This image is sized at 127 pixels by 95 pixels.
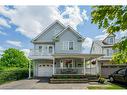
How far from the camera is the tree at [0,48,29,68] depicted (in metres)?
72.6

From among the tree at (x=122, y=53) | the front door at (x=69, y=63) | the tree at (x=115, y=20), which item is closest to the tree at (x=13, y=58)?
the front door at (x=69, y=63)

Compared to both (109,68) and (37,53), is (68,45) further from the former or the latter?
(109,68)

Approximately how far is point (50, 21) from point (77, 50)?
5679 millimetres

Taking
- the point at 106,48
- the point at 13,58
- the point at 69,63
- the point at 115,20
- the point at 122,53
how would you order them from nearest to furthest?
1. the point at 122,53
2. the point at 115,20
3. the point at 69,63
4. the point at 106,48
5. the point at 13,58

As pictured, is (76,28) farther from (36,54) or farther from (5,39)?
(5,39)

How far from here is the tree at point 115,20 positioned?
26.6 ft

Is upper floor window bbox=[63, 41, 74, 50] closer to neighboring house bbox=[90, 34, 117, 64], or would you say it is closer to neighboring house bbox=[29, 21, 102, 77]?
neighboring house bbox=[29, 21, 102, 77]

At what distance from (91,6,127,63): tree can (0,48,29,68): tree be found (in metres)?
65.6

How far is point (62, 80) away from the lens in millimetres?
20297

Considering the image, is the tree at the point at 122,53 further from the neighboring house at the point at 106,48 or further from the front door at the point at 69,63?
the neighboring house at the point at 106,48

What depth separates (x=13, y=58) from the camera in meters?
74.4

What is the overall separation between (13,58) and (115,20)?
68584 mm

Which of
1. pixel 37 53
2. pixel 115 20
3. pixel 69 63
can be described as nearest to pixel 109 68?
pixel 69 63
